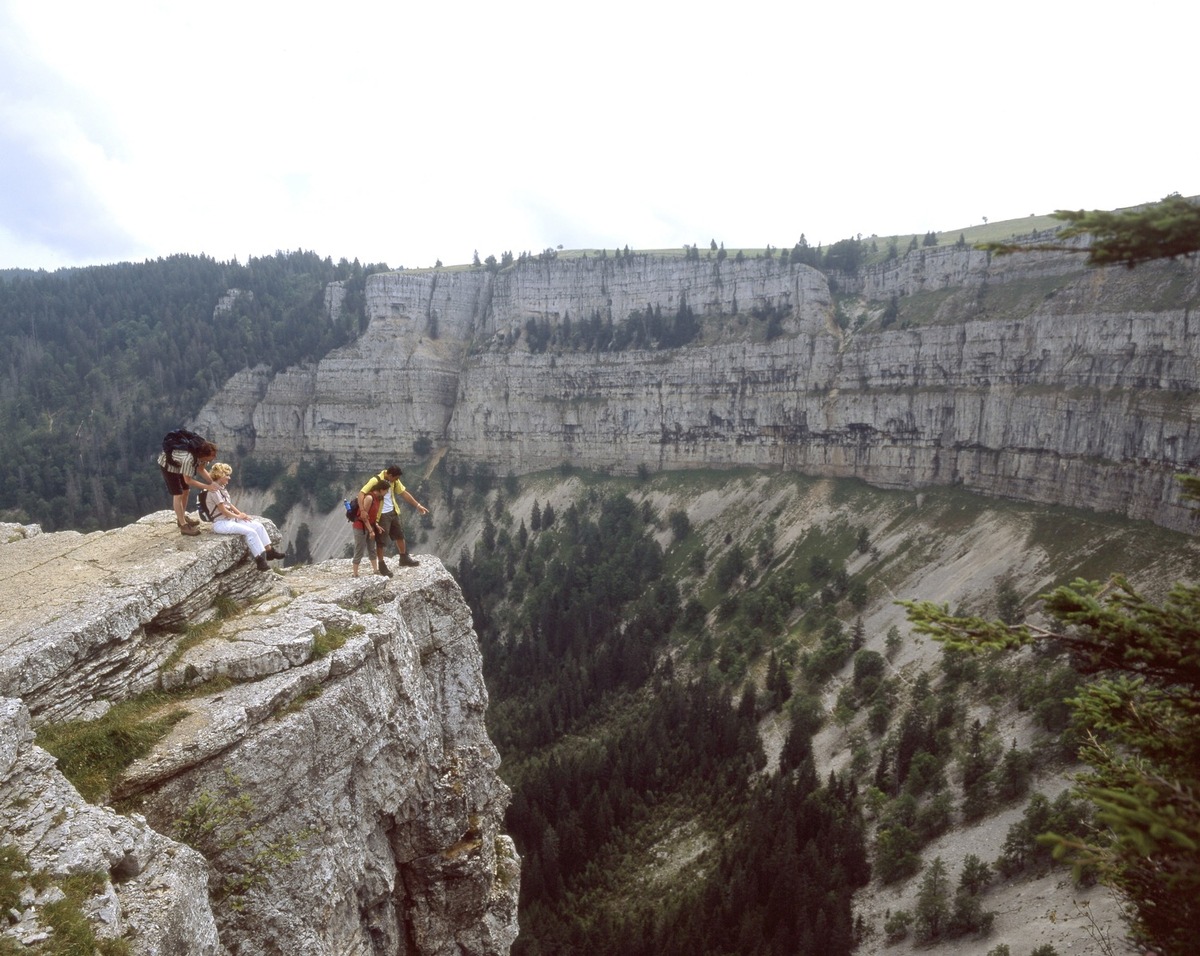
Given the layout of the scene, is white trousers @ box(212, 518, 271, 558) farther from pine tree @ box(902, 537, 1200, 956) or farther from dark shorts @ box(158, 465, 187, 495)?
pine tree @ box(902, 537, 1200, 956)

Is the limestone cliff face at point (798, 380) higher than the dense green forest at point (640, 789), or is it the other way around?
the limestone cliff face at point (798, 380)

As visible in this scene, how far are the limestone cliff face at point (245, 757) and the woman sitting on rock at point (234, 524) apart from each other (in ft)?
1.31

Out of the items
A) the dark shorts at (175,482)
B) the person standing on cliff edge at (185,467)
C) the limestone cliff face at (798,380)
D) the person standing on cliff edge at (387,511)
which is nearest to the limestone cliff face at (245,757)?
the person standing on cliff edge at (185,467)

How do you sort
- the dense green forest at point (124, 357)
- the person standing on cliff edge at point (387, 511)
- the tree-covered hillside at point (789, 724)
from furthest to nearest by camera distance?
the dense green forest at point (124, 357) < the tree-covered hillside at point (789, 724) < the person standing on cliff edge at point (387, 511)

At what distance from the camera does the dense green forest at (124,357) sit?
372 ft

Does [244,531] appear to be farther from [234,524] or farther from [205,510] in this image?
[205,510]

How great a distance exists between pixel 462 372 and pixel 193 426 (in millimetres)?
53958

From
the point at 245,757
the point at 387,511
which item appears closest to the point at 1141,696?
the point at 245,757

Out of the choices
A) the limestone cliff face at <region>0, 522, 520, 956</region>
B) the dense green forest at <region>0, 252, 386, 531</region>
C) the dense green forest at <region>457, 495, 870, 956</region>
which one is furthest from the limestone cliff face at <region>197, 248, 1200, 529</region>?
the limestone cliff face at <region>0, 522, 520, 956</region>

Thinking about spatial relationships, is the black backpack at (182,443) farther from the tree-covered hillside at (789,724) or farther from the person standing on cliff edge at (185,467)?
the tree-covered hillside at (789,724)

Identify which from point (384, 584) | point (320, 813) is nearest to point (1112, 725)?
point (320, 813)

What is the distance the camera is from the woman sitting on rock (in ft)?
57.6

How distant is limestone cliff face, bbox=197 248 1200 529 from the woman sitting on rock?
60.7m

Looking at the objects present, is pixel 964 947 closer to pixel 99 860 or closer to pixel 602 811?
pixel 602 811
